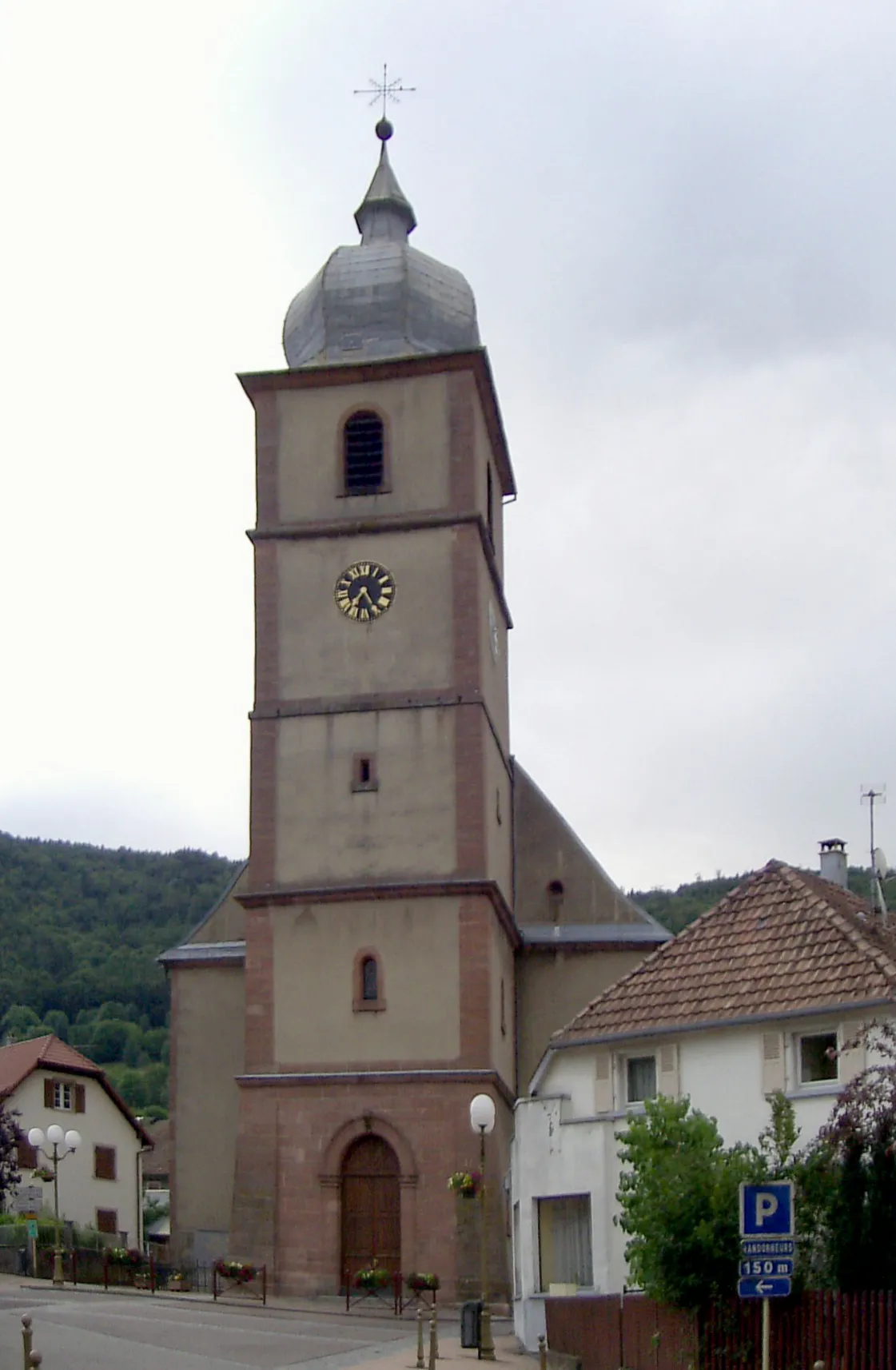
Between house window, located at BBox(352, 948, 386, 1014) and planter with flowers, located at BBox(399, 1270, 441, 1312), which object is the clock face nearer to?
house window, located at BBox(352, 948, 386, 1014)

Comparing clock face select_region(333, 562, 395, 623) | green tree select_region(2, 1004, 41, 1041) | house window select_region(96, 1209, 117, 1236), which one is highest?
clock face select_region(333, 562, 395, 623)

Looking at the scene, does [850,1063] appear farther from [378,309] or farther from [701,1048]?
[378,309]

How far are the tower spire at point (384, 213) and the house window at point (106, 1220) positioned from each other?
30.7 metres

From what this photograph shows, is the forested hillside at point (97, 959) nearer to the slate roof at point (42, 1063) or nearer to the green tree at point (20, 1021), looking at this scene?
the green tree at point (20, 1021)

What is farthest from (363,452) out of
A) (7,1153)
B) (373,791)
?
(7,1153)

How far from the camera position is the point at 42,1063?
62.7 meters

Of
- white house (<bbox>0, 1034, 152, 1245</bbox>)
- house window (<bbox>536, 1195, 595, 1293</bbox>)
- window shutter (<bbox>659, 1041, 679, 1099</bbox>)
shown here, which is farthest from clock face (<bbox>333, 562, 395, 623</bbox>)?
white house (<bbox>0, 1034, 152, 1245</bbox>)

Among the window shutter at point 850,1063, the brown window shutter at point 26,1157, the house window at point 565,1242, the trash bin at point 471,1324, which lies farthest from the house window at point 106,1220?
the window shutter at point 850,1063

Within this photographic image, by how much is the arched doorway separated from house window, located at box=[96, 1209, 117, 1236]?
81.4 ft

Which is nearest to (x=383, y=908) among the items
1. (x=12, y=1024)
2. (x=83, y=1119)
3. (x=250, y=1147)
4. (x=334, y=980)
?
(x=334, y=980)

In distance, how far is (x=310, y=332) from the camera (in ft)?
156

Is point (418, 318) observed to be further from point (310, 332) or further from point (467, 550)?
point (467, 550)

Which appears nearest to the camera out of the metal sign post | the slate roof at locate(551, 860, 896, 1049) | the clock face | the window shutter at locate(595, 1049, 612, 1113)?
the metal sign post

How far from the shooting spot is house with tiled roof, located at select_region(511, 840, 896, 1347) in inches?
1097
